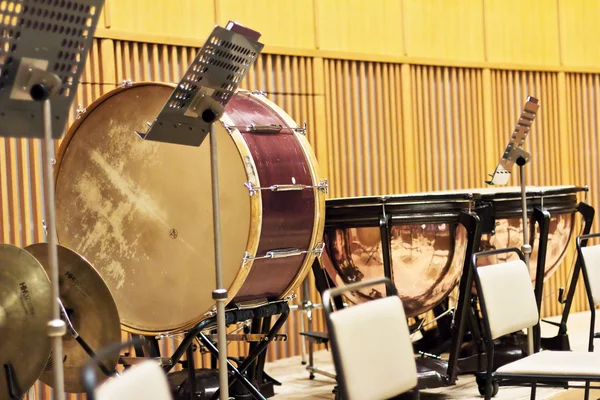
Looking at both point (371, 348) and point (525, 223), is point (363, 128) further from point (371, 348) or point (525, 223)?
point (371, 348)

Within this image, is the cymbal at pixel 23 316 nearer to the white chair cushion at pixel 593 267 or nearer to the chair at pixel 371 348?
the chair at pixel 371 348

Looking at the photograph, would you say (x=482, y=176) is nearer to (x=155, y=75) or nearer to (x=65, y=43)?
(x=155, y=75)

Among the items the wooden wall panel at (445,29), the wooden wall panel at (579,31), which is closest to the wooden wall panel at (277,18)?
the wooden wall panel at (445,29)

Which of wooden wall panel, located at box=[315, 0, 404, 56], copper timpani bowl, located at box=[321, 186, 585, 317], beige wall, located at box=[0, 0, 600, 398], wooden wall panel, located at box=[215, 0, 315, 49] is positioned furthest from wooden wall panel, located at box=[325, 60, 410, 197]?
copper timpani bowl, located at box=[321, 186, 585, 317]

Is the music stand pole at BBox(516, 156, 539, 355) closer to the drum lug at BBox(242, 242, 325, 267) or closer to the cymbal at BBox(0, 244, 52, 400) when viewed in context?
the drum lug at BBox(242, 242, 325, 267)

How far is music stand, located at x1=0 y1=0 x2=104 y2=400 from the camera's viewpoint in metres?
2.51

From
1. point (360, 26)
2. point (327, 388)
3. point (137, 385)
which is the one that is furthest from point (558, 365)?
point (360, 26)

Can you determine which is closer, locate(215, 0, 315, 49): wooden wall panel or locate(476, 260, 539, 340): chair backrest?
locate(476, 260, 539, 340): chair backrest

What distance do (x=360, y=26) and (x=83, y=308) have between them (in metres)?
3.86

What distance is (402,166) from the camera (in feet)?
22.7

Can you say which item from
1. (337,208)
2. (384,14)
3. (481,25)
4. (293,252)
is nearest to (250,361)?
(293,252)

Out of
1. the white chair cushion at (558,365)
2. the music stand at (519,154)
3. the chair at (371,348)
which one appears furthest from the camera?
the music stand at (519,154)

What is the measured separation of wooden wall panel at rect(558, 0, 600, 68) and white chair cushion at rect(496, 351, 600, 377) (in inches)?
200

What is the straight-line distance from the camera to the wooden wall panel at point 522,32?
7.57m
